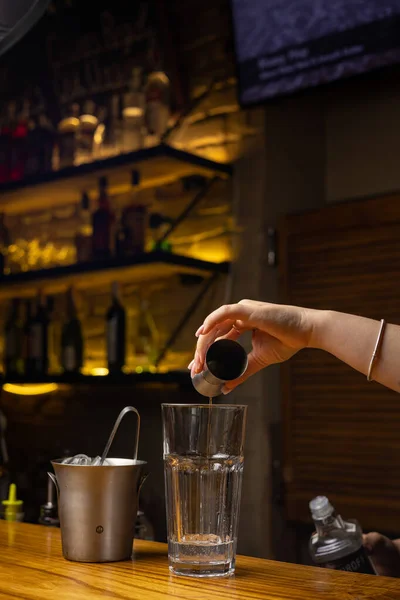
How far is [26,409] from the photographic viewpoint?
330 centimetres

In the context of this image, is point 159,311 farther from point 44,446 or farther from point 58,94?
point 58,94

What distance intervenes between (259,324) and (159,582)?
379mm

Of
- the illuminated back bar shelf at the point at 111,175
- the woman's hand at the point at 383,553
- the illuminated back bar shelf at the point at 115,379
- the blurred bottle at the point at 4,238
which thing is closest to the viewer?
the woman's hand at the point at 383,553

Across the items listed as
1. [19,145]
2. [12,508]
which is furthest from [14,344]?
[12,508]

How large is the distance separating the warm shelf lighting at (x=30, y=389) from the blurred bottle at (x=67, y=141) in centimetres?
88

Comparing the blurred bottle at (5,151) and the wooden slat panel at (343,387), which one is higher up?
the blurred bottle at (5,151)

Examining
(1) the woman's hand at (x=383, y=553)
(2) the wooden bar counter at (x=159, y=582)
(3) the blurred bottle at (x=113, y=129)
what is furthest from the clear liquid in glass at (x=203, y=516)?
(3) the blurred bottle at (x=113, y=129)

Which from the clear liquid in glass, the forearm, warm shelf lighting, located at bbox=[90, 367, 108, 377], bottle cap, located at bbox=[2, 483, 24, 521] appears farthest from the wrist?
warm shelf lighting, located at bbox=[90, 367, 108, 377]

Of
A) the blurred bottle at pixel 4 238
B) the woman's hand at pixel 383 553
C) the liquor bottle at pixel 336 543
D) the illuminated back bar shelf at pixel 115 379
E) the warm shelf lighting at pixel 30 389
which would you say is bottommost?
the woman's hand at pixel 383 553

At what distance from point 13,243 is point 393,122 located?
170 cm

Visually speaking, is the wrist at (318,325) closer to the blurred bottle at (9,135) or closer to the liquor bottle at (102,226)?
the liquor bottle at (102,226)

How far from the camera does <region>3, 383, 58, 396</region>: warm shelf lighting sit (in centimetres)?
323

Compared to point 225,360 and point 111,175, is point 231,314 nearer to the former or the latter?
point 225,360

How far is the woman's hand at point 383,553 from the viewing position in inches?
66.9
